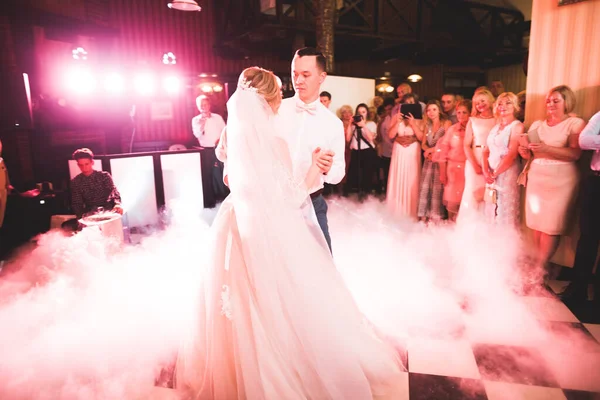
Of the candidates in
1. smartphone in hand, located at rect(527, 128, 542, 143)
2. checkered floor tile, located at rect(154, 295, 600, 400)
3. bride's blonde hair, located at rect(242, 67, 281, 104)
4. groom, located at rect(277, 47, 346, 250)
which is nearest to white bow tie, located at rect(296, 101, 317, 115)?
groom, located at rect(277, 47, 346, 250)

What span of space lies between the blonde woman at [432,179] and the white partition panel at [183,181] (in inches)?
123

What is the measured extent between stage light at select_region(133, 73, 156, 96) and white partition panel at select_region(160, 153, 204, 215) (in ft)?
11.3

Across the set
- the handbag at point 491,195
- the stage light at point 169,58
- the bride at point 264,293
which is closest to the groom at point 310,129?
the bride at point 264,293

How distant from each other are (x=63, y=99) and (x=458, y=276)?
21.6 ft

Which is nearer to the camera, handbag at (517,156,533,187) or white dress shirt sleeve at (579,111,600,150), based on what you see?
white dress shirt sleeve at (579,111,600,150)

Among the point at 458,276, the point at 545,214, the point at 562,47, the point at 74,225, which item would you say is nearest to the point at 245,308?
the point at 458,276

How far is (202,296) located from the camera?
2.05m

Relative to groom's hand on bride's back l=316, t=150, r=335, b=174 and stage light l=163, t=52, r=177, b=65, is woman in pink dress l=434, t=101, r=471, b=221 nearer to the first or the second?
groom's hand on bride's back l=316, t=150, r=335, b=174

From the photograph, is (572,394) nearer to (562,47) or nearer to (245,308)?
(245,308)

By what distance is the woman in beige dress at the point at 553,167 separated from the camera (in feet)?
10.9

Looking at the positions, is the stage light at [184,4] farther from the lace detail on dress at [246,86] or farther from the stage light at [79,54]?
the lace detail on dress at [246,86]

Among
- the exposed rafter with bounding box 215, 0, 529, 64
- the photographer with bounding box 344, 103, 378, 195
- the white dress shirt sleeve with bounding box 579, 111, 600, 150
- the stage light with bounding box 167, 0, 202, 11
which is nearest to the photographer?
the white dress shirt sleeve with bounding box 579, 111, 600, 150

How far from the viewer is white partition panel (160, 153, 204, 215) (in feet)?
18.9

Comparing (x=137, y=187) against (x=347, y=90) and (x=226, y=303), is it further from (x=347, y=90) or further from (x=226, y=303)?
(x=226, y=303)
